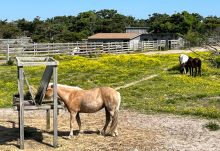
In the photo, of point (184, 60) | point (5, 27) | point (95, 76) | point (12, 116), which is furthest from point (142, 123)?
point (5, 27)

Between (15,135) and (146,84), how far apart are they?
12.2 metres

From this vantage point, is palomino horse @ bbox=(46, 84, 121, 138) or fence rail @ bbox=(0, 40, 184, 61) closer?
palomino horse @ bbox=(46, 84, 121, 138)

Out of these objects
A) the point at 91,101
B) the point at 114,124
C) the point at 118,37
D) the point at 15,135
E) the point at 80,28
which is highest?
the point at 80,28

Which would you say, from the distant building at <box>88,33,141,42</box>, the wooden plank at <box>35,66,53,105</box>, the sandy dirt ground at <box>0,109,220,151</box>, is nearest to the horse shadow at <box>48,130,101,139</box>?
the sandy dirt ground at <box>0,109,220,151</box>

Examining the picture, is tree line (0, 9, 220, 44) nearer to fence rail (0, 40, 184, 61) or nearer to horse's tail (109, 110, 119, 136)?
fence rail (0, 40, 184, 61)

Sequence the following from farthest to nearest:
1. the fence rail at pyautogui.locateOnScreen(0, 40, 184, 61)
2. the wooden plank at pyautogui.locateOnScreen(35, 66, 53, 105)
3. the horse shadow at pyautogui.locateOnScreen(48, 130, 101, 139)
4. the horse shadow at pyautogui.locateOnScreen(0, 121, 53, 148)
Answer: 1. the fence rail at pyautogui.locateOnScreen(0, 40, 184, 61)
2. the horse shadow at pyautogui.locateOnScreen(48, 130, 101, 139)
3. the horse shadow at pyautogui.locateOnScreen(0, 121, 53, 148)
4. the wooden plank at pyautogui.locateOnScreen(35, 66, 53, 105)

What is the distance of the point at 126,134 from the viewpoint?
1223 centimetres

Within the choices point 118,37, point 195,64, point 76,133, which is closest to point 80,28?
point 118,37

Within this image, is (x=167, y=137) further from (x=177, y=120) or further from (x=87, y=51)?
(x=87, y=51)

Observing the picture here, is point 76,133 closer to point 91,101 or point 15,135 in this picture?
point 91,101

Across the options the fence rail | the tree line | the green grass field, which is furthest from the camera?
the tree line

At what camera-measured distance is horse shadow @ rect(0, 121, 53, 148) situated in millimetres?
11422

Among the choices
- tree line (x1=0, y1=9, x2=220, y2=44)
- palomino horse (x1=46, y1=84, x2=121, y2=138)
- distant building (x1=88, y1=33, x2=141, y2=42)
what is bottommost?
palomino horse (x1=46, y1=84, x2=121, y2=138)

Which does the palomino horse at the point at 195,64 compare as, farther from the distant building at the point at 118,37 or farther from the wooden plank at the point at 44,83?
the distant building at the point at 118,37
